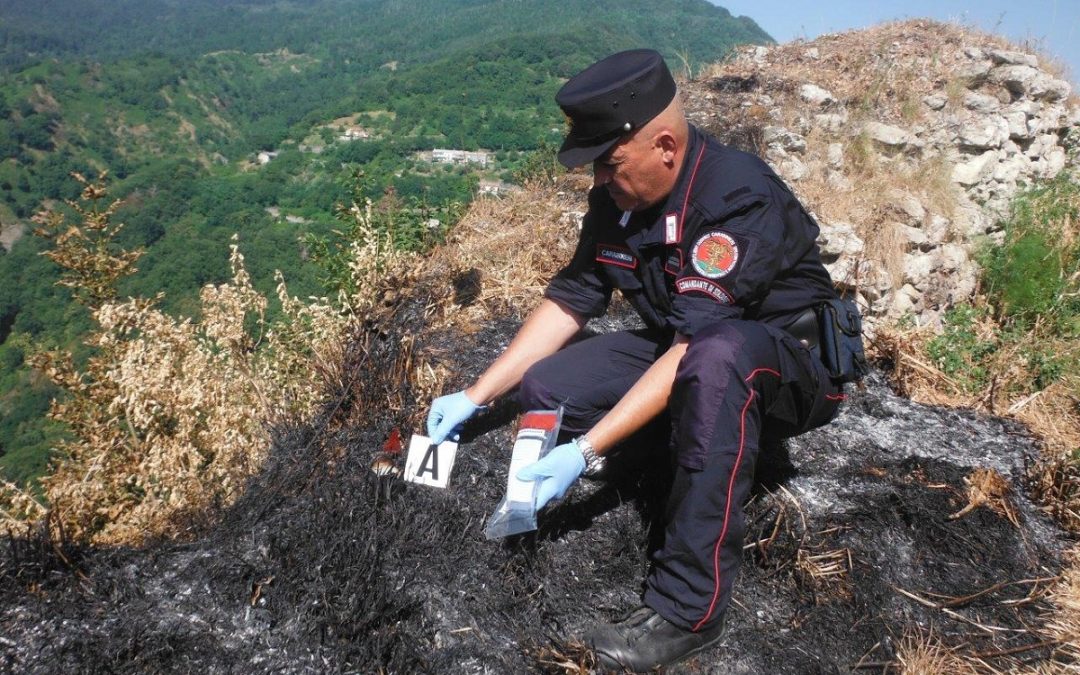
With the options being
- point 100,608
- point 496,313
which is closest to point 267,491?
point 100,608

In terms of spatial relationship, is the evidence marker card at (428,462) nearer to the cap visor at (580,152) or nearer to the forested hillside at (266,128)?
the cap visor at (580,152)

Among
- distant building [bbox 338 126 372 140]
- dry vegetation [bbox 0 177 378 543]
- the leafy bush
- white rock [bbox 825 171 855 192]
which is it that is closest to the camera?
dry vegetation [bbox 0 177 378 543]

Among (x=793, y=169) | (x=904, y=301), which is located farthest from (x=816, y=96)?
(x=904, y=301)

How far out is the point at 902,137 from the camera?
5.54 metres

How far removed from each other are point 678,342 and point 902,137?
15.1 ft

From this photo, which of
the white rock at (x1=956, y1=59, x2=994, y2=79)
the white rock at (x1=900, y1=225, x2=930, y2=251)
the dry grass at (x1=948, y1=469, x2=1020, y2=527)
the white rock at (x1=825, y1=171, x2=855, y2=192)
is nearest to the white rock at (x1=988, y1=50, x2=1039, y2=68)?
the white rock at (x1=956, y1=59, x2=994, y2=79)

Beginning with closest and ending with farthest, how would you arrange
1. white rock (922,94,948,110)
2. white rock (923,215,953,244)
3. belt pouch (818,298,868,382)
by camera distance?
belt pouch (818,298,868,382) → white rock (923,215,953,244) → white rock (922,94,948,110)

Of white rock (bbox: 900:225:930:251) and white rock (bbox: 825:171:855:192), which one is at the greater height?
white rock (bbox: 825:171:855:192)

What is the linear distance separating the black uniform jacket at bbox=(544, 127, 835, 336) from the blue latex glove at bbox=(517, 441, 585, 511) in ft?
1.62

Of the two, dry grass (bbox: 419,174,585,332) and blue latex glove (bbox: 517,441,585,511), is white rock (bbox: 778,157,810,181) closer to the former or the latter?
dry grass (bbox: 419,174,585,332)

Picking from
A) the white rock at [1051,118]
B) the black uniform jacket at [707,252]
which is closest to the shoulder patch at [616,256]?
the black uniform jacket at [707,252]

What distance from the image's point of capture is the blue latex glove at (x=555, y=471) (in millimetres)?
2002

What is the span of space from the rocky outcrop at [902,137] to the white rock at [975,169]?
0.01m

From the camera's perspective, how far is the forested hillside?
26781mm
